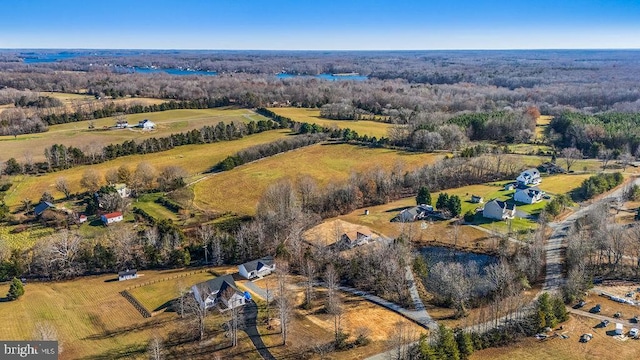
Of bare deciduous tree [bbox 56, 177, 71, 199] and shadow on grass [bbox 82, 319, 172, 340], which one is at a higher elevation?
bare deciduous tree [bbox 56, 177, 71, 199]

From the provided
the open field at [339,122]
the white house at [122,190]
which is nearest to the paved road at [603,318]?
the white house at [122,190]

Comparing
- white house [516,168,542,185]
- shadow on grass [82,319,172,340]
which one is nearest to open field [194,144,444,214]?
white house [516,168,542,185]

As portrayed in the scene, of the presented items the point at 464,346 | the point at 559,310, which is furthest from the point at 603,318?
the point at 464,346

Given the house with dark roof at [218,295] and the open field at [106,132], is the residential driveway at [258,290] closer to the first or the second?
the house with dark roof at [218,295]

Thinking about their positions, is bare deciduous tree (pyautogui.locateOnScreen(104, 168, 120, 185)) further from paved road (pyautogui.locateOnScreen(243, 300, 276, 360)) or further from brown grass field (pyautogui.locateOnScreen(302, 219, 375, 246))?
paved road (pyautogui.locateOnScreen(243, 300, 276, 360))

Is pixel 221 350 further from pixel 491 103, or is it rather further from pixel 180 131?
pixel 491 103

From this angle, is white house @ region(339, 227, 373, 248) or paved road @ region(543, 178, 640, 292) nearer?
paved road @ region(543, 178, 640, 292)

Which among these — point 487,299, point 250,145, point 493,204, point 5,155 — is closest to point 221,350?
point 487,299
